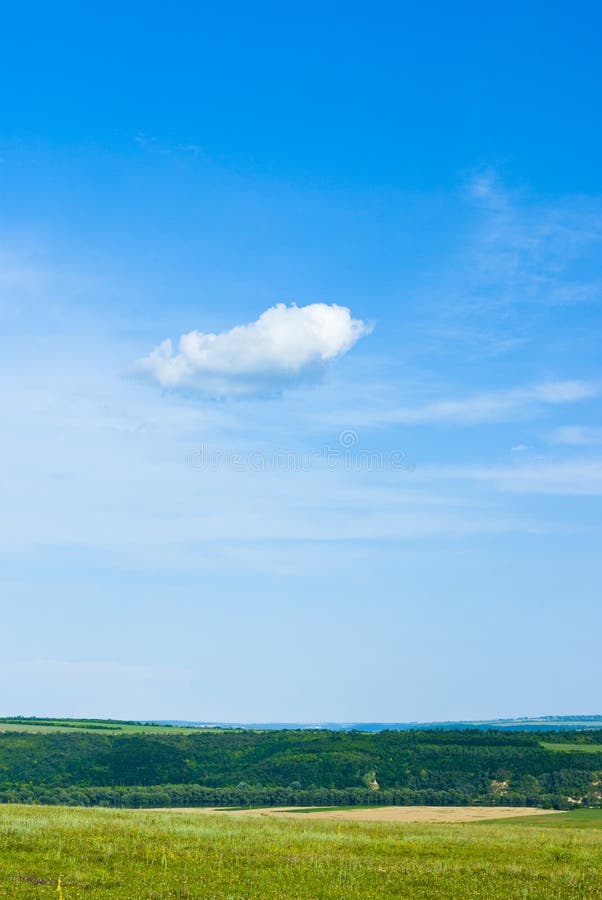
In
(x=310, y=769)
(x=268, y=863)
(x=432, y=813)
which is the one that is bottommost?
(x=310, y=769)

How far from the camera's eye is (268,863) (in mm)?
27531

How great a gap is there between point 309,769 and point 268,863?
122 m

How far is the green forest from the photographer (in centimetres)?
10788

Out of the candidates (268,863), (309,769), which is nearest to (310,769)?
(309,769)

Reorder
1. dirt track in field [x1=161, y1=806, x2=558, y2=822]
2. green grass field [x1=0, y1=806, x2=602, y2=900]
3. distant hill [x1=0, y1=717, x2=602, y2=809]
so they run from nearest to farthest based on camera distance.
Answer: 1. green grass field [x1=0, y1=806, x2=602, y2=900]
2. dirt track in field [x1=161, y1=806, x2=558, y2=822]
3. distant hill [x1=0, y1=717, x2=602, y2=809]

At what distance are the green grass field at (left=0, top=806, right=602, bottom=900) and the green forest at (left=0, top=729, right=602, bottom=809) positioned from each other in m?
67.5

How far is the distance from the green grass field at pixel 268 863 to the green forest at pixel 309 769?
6750 cm

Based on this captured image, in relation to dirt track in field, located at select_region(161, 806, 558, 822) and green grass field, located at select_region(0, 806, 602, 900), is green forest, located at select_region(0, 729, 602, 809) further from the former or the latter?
green grass field, located at select_region(0, 806, 602, 900)

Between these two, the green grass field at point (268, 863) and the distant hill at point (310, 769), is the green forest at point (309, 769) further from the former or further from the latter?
the green grass field at point (268, 863)

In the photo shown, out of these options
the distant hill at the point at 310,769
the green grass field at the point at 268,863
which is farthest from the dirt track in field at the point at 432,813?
the green grass field at the point at 268,863

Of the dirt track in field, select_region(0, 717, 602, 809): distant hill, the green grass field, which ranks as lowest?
select_region(0, 717, 602, 809): distant hill

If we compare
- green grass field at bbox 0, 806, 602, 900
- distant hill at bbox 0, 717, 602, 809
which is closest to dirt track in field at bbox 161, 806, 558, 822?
distant hill at bbox 0, 717, 602, 809

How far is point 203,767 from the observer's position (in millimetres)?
155375

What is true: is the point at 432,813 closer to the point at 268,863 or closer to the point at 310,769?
the point at 310,769
